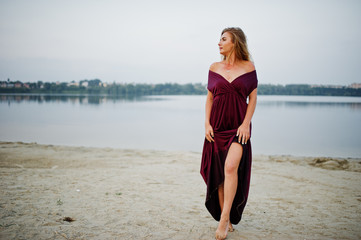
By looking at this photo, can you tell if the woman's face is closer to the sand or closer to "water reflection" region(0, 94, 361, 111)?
the sand

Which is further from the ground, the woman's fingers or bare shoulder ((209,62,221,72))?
bare shoulder ((209,62,221,72))

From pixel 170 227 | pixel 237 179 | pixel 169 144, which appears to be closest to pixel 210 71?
pixel 237 179

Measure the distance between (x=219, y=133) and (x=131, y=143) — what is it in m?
13.2

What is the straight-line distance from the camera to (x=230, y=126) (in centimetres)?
305

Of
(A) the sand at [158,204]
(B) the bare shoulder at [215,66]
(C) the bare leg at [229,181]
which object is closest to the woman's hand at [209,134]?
(C) the bare leg at [229,181]

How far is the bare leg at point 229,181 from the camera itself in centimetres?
290

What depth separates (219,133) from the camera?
10.1 ft

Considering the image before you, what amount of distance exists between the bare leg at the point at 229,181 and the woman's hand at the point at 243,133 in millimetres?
→ 68

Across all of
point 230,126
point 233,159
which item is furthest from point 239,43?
point 233,159

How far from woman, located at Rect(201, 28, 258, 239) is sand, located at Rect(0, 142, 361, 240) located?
468 millimetres

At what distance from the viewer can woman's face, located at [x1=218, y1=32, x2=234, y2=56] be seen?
3066mm

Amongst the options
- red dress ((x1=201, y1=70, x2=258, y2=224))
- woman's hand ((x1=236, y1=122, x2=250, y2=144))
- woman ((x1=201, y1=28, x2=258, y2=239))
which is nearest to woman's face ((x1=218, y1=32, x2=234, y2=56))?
woman ((x1=201, y1=28, x2=258, y2=239))

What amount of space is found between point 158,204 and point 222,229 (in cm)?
150

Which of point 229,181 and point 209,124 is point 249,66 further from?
point 229,181
